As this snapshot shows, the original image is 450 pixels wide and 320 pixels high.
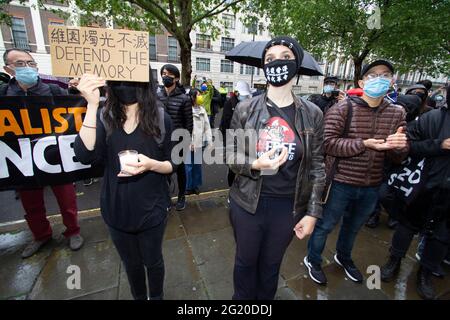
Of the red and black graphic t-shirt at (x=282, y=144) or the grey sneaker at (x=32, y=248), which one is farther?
the grey sneaker at (x=32, y=248)

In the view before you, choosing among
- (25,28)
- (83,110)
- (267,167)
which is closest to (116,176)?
(267,167)

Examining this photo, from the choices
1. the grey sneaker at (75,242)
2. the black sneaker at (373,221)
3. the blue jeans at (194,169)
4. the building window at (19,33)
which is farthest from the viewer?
the building window at (19,33)

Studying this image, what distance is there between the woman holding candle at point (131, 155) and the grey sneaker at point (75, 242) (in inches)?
63.5

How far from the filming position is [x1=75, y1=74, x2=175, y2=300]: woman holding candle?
1.67 metres

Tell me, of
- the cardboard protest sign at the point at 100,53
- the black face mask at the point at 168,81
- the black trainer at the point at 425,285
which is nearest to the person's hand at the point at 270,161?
the cardboard protest sign at the point at 100,53

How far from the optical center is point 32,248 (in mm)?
2986

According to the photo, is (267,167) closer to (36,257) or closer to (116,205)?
(116,205)

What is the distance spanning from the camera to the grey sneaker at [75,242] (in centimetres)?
306

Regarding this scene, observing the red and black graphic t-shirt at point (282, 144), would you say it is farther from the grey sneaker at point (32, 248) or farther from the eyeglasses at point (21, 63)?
the grey sneaker at point (32, 248)

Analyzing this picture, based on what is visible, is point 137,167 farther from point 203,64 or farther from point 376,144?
point 203,64

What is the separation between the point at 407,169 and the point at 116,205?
2808mm

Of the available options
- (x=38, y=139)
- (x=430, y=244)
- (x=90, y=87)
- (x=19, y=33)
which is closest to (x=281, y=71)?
(x=90, y=87)

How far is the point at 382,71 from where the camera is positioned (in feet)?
7.45

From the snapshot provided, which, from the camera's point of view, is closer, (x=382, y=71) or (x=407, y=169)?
(x=382, y=71)
